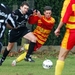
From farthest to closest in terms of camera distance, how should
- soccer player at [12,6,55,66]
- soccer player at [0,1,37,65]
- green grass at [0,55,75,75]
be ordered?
→ soccer player at [12,6,55,66], soccer player at [0,1,37,65], green grass at [0,55,75,75]

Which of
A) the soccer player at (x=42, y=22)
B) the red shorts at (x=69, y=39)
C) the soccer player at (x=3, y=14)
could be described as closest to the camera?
the red shorts at (x=69, y=39)

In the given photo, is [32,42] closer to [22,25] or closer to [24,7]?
[22,25]

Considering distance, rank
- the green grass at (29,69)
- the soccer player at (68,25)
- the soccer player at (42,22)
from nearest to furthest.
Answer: the soccer player at (68,25)
the green grass at (29,69)
the soccer player at (42,22)

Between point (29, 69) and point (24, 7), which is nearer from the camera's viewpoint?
point (29, 69)

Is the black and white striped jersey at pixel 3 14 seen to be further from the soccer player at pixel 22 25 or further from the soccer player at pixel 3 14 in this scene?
the soccer player at pixel 22 25

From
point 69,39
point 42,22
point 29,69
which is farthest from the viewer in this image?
point 42,22

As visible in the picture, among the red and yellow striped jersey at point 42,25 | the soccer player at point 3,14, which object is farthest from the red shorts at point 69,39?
the red and yellow striped jersey at point 42,25

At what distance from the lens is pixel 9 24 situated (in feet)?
32.4

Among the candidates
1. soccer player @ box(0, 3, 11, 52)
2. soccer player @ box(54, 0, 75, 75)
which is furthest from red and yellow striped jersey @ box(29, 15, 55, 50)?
soccer player @ box(54, 0, 75, 75)

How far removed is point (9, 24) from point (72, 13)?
2016 millimetres

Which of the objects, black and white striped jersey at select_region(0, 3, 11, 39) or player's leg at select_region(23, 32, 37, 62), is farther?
player's leg at select_region(23, 32, 37, 62)

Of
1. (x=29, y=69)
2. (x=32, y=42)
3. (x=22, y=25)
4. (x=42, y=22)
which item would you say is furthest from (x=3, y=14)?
(x=42, y=22)

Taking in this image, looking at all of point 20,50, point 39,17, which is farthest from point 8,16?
point 20,50

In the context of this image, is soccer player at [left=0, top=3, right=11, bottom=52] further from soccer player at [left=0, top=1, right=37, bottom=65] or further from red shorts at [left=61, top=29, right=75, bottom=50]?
soccer player at [left=0, top=1, right=37, bottom=65]
